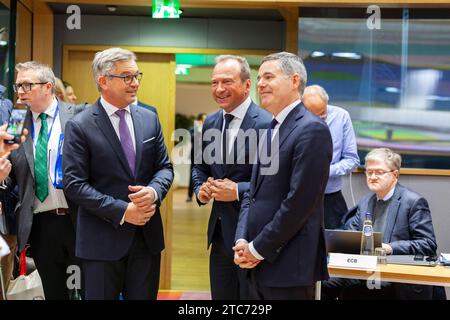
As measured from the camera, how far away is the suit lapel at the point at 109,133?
3211mm

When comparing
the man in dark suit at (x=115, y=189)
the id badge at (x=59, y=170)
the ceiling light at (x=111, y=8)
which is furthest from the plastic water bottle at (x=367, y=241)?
the ceiling light at (x=111, y=8)

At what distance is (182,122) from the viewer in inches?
624

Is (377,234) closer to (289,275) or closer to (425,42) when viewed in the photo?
(289,275)

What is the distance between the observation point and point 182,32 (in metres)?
6.62

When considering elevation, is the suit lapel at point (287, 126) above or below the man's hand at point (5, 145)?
above

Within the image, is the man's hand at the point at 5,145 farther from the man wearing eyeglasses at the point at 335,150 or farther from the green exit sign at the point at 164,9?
the green exit sign at the point at 164,9

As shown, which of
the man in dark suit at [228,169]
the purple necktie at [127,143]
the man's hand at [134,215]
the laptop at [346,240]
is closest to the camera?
the man's hand at [134,215]

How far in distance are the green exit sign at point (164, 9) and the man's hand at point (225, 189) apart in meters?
2.62

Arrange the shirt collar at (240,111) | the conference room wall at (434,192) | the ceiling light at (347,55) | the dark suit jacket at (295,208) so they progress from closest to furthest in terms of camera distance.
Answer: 1. the dark suit jacket at (295,208)
2. the shirt collar at (240,111)
3. the conference room wall at (434,192)
4. the ceiling light at (347,55)

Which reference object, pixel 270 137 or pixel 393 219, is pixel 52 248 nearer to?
pixel 270 137

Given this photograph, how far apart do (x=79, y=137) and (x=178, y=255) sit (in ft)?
15.2

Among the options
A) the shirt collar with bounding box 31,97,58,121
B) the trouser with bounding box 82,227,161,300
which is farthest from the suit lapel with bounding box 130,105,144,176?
the shirt collar with bounding box 31,97,58,121
